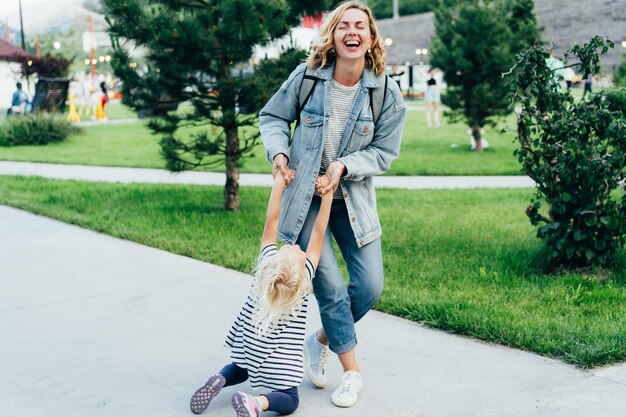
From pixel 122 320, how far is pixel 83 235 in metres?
2.83

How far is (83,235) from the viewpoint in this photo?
765 cm

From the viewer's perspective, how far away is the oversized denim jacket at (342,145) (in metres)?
3.75

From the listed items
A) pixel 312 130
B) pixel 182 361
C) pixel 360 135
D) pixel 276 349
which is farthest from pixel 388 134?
pixel 182 361

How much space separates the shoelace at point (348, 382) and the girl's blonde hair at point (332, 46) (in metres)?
1.41

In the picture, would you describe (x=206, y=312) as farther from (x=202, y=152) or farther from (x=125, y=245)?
(x=202, y=152)

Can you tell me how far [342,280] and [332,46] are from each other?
1.09 m

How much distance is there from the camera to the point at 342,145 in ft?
12.5

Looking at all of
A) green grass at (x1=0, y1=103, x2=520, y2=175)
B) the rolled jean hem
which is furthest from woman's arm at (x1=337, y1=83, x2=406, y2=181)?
green grass at (x1=0, y1=103, x2=520, y2=175)

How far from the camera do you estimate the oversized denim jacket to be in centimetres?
375

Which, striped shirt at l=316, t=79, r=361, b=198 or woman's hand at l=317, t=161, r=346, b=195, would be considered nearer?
woman's hand at l=317, t=161, r=346, b=195

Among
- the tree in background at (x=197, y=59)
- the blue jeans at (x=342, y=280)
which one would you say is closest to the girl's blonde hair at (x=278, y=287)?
the blue jeans at (x=342, y=280)

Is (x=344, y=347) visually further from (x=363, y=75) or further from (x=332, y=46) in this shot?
(x=332, y=46)

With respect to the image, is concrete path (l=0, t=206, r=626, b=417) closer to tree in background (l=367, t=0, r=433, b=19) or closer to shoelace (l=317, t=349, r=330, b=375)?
shoelace (l=317, t=349, r=330, b=375)

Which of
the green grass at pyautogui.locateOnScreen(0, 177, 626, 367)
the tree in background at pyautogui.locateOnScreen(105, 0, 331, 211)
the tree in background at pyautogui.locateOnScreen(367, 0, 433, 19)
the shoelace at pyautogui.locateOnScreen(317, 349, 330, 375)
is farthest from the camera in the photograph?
the tree in background at pyautogui.locateOnScreen(367, 0, 433, 19)
